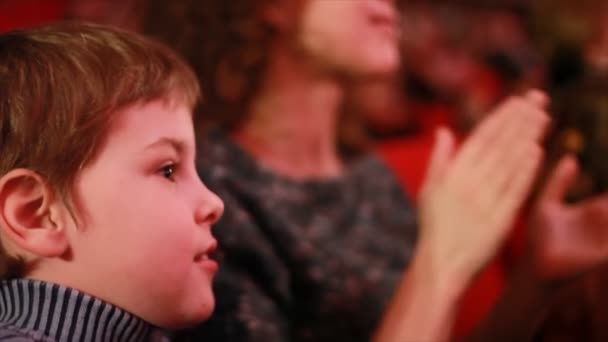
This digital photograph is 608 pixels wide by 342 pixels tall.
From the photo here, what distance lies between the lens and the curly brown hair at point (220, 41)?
1096 millimetres

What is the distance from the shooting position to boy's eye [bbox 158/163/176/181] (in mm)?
613

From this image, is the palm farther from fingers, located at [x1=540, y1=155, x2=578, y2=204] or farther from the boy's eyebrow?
the boy's eyebrow

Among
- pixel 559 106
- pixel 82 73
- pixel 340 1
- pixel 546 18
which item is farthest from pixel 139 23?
pixel 546 18

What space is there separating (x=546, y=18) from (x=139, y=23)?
0.86m

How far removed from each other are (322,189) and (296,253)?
0.15 metres

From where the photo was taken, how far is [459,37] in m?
3.08

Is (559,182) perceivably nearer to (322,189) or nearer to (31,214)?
(322,189)

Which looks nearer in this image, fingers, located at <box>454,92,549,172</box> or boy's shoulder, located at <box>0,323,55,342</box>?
boy's shoulder, located at <box>0,323,55,342</box>

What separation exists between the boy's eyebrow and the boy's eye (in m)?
0.01

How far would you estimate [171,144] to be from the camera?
613 mm

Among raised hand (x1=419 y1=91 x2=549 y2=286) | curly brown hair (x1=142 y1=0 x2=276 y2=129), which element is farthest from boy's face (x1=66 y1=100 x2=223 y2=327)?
curly brown hair (x1=142 y1=0 x2=276 y2=129)

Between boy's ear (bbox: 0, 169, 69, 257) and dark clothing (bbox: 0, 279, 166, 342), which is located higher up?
boy's ear (bbox: 0, 169, 69, 257)

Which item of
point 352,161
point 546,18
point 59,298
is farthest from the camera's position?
point 546,18

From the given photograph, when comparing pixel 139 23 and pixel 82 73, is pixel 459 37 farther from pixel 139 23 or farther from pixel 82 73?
pixel 82 73
